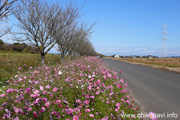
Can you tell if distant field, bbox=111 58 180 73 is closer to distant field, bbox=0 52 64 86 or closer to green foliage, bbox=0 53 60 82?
green foliage, bbox=0 53 60 82

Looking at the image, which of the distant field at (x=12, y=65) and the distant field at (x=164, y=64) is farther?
the distant field at (x=164, y=64)

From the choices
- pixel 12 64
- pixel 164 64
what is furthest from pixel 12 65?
pixel 164 64

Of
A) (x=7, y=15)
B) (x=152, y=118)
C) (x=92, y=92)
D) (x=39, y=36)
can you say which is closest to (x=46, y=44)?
(x=39, y=36)

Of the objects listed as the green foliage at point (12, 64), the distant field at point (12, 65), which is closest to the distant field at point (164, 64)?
the green foliage at point (12, 64)

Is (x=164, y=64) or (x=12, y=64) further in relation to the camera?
(x=164, y=64)

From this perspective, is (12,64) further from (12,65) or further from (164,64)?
(164,64)

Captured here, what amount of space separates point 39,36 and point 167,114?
10.1 meters

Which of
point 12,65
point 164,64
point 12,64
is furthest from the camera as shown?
point 164,64

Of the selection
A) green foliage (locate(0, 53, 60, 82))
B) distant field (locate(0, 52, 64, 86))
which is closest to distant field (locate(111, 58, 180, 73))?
green foliage (locate(0, 53, 60, 82))

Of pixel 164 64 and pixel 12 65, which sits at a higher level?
pixel 12 65

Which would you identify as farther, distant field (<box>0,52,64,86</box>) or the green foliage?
the green foliage

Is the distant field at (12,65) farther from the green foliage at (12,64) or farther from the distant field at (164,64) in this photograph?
the distant field at (164,64)

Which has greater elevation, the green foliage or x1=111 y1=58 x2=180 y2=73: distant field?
the green foliage

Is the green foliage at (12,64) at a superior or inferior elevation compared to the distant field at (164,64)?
superior
